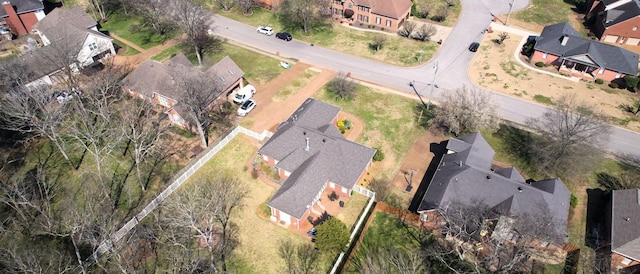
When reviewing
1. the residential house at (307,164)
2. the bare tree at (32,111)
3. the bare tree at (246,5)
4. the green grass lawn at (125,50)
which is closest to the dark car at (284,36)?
the bare tree at (246,5)

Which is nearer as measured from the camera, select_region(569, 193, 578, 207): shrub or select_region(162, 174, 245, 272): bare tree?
select_region(162, 174, 245, 272): bare tree

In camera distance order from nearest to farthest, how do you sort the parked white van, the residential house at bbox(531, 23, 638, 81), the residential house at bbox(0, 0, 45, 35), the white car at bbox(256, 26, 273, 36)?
the parked white van
the residential house at bbox(531, 23, 638, 81)
the residential house at bbox(0, 0, 45, 35)
the white car at bbox(256, 26, 273, 36)

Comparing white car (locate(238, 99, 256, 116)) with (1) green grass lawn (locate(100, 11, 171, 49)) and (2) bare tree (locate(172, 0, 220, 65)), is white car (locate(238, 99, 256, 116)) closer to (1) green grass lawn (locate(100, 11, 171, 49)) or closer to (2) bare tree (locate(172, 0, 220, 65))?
(2) bare tree (locate(172, 0, 220, 65))

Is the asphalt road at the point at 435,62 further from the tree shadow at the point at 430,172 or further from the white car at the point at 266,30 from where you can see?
the tree shadow at the point at 430,172

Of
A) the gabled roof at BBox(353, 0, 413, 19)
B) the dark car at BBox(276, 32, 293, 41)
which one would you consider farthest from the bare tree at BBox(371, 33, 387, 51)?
the dark car at BBox(276, 32, 293, 41)

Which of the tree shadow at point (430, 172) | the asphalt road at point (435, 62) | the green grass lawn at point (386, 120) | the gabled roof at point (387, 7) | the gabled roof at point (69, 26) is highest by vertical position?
the gabled roof at point (69, 26)
